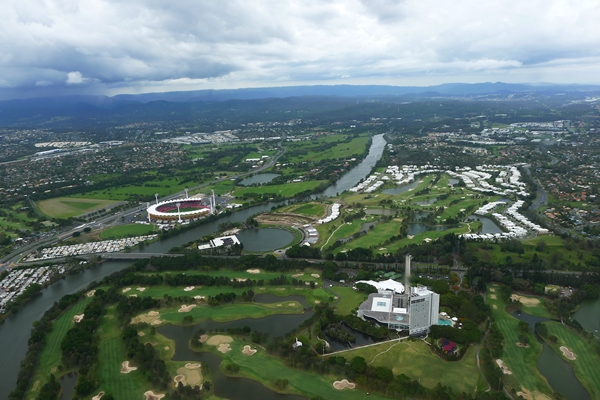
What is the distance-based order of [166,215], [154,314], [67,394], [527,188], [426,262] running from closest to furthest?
1. [67,394]
2. [154,314]
3. [426,262]
4. [166,215]
5. [527,188]

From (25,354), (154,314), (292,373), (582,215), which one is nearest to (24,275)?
(25,354)

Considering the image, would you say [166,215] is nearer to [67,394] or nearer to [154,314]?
[154,314]

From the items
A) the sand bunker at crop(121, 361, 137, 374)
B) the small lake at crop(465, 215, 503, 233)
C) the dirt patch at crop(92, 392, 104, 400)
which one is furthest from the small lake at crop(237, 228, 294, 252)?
the small lake at crop(465, 215, 503, 233)

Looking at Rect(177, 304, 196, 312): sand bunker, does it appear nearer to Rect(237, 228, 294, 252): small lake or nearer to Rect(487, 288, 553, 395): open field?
Rect(237, 228, 294, 252): small lake

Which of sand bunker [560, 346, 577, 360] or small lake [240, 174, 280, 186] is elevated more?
sand bunker [560, 346, 577, 360]

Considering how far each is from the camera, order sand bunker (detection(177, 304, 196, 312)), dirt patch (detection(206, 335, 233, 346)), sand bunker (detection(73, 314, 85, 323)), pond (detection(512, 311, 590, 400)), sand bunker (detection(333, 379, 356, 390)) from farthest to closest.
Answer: sand bunker (detection(177, 304, 196, 312))
sand bunker (detection(73, 314, 85, 323))
dirt patch (detection(206, 335, 233, 346))
sand bunker (detection(333, 379, 356, 390))
pond (detection(512, 311, 590, 400))

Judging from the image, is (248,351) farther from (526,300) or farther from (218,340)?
(526,300)

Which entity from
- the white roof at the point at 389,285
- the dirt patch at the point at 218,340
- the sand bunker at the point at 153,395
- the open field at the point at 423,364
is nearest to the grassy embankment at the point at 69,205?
the dirt patch at the point at 218,340

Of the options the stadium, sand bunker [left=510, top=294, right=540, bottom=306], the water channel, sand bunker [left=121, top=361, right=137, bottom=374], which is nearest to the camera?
sand bunker [left=121, top=361, right=137, bottom=374]
